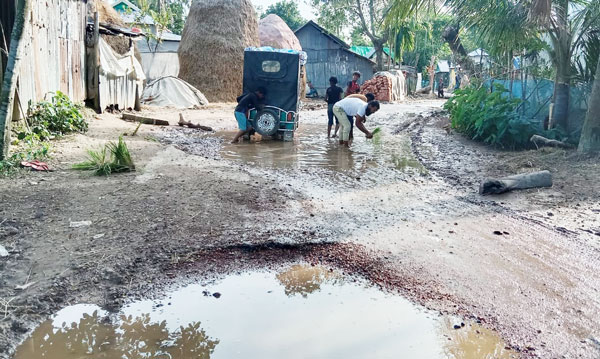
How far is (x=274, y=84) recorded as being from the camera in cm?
1059

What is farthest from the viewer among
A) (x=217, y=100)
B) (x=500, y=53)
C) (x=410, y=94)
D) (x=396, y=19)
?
(x=410, y=94)

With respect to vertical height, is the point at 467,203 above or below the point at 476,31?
below

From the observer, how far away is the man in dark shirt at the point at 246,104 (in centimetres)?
1021

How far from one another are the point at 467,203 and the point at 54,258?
4.31m

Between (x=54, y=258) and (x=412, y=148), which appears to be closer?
(x=54, y=258)

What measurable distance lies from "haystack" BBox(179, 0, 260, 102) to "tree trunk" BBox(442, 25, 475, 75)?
8.21m

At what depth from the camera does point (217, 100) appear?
65.2 ft

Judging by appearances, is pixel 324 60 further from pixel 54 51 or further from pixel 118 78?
pixel 54 51

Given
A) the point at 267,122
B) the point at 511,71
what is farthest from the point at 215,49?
the point at 511,71

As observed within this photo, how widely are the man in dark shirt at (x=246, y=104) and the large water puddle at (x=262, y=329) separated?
6874 millimetres

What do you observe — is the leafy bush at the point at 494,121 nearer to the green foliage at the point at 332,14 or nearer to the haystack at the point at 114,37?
the haystack at the point at 114,37

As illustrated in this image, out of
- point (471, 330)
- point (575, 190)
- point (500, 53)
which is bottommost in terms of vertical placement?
point (471, 330)

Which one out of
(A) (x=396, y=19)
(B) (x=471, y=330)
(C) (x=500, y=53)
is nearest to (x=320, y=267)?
(B) (x=471, y=330)

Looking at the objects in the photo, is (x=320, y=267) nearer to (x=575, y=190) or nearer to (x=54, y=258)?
(x=54, y=258)
